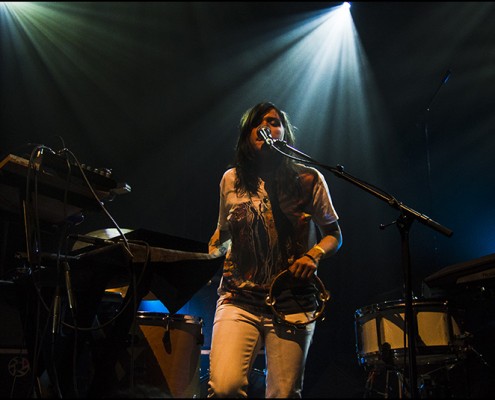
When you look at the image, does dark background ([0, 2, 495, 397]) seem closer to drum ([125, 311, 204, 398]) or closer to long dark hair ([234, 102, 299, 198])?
drum ([125, 311, 204, 398])

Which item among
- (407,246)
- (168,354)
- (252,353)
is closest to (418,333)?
(407,246)

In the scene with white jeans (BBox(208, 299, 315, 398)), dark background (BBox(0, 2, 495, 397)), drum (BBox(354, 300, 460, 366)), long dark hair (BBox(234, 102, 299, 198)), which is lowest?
white jeans (BBox(208, 299, 315, 398))

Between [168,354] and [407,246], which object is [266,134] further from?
[168,354]

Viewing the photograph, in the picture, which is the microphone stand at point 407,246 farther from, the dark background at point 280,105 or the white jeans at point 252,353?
the dark background at point 280,105

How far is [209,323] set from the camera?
480 cm

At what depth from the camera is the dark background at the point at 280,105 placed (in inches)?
191

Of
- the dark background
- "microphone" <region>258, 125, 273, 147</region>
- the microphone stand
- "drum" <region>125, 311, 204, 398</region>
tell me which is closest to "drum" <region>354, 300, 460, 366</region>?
the dark background

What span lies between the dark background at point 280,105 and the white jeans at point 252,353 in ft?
7.99

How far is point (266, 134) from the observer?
2.79 metres

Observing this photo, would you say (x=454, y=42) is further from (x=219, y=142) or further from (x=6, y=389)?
(x=6, y=389)

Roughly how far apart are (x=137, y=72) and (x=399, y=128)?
3.05 m

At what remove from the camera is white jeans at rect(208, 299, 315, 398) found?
2244 millimetres

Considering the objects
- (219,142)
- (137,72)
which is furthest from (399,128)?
(137,72)

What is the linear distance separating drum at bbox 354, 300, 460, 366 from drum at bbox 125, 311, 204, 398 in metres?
1.50
